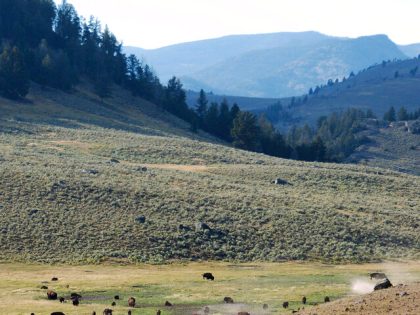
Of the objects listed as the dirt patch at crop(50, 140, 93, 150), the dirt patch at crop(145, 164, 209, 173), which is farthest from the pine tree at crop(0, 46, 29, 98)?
the dirt patch at crop(145, 164, 209, 173)

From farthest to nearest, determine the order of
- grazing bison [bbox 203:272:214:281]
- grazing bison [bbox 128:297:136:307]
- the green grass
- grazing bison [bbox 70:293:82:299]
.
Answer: grazing bison [bbox 203:272:214:281]
grazing bison [bbox 70:293:82:299]
grazing bison [bbox 128:297:136:307]
the green grass

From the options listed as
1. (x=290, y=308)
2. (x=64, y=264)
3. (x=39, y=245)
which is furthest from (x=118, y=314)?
(x=39, y=245)

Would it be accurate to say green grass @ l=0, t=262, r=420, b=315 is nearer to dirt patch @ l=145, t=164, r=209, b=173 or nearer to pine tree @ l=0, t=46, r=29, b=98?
dirt patch @ l=145, t=164, r=209, b=173

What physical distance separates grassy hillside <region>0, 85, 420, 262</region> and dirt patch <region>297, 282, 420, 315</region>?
32158 mm

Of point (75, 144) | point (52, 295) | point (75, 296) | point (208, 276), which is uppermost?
point (75, 144)

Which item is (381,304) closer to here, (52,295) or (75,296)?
(75,296)

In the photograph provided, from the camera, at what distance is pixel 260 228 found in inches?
3078

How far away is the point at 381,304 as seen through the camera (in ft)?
120

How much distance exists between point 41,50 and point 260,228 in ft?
379

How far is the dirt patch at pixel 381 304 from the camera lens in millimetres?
35156

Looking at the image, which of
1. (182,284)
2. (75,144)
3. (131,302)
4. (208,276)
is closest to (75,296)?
(131,302)

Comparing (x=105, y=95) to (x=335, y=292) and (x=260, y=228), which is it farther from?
(x=335, y=292)

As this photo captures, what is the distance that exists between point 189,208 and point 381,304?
47.0 metres

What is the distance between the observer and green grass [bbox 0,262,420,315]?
46.5 m
